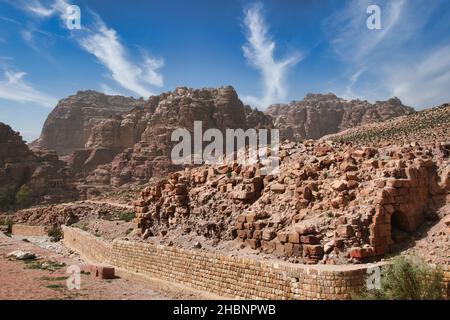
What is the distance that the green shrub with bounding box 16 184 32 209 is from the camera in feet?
168

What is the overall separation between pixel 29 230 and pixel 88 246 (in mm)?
14729

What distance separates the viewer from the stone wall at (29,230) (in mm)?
31891

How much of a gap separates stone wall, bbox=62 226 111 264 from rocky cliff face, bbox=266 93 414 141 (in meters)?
61.9

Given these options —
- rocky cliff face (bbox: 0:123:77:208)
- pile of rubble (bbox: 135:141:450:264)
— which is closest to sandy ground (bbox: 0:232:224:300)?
pile of rubble (bbox: 135:141:450:264)

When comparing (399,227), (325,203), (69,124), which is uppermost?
(69,124)

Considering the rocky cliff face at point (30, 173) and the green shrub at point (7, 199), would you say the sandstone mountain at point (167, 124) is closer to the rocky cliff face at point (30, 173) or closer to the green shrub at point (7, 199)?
the rocky cliff face at point (30, 173)

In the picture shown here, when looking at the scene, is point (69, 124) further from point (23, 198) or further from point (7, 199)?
point (23, 198)

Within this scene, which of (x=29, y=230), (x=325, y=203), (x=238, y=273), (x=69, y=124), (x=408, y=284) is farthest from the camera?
(x=69, y=124)

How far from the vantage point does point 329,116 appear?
96.7 metres

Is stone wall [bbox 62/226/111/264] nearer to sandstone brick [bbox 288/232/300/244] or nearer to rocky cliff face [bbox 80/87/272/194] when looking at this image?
sandstone brick [bbox 288/232/300/244]

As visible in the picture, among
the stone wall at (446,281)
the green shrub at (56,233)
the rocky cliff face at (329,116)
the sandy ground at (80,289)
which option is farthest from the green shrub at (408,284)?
the rocky cliff face at (329,116)

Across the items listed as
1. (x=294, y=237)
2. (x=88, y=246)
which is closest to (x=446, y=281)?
(x=294, y=237)

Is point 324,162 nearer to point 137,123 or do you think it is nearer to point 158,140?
point 158,140

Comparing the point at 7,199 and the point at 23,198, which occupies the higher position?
the point at 23,198
